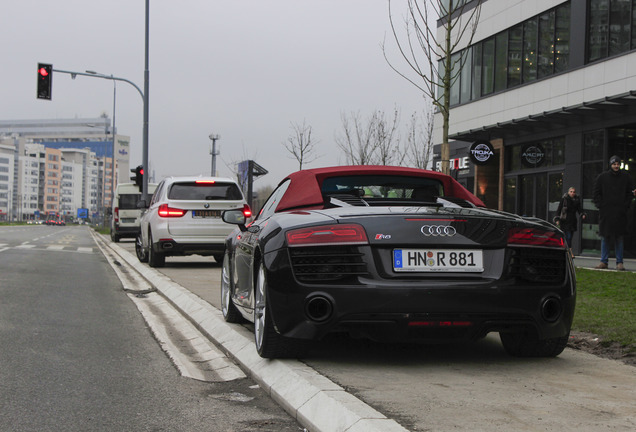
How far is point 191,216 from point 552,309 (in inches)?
431

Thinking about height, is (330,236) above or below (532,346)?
above

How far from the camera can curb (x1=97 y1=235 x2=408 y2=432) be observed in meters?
3.47

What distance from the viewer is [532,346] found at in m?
5.31

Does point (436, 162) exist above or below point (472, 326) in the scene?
above

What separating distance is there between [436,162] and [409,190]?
2554 centimetres

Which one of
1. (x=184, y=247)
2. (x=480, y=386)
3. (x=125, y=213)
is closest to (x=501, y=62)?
(x=184, y=247)

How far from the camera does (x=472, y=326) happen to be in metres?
4.62

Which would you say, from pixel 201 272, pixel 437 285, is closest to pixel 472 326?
pixel 437 285

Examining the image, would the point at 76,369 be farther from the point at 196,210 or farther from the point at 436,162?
the point at 436,162

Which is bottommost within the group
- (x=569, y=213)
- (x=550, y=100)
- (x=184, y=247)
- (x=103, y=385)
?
(x=103, y=385)

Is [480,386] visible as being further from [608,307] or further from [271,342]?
[608,307]

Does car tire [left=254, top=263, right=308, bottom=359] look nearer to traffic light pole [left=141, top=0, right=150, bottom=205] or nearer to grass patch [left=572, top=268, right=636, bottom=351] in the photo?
grass patch [left=572, top=268, right=636, bottom=351]

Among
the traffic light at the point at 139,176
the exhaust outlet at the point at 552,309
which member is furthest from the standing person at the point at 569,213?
the traffic light at the point at 139,176

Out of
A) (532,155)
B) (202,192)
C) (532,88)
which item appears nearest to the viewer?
(202,192)
